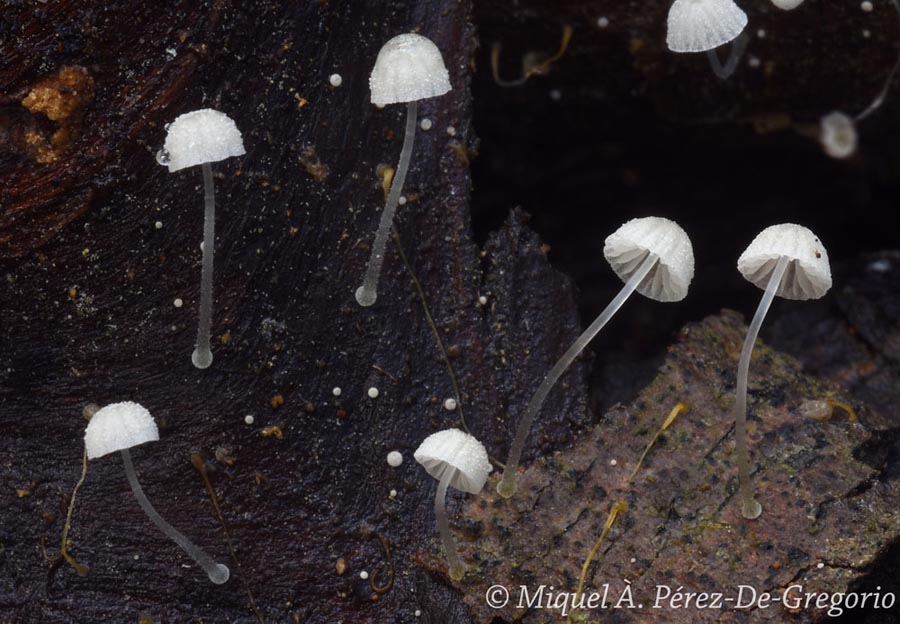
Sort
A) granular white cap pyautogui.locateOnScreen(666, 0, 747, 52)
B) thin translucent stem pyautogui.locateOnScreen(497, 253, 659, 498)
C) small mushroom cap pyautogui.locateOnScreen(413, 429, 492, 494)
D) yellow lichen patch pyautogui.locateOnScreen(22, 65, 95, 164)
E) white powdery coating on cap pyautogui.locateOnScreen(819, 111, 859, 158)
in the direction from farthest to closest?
1. white powdery coating on cap pyautogui.locateOnScreen(819, 111, 859, 158)
2. granular white cap pyautogui.locateOnScreen(666, 0, 747, 52)
3. thin translucent stem pyautogui.locateOnScreen(497, 253, 659, 498)
4. yellow lichen patch pyautogui.locateOnScreen(22, 65, 95, 164)
5. small mushroom cap pyautogui.locateOnScreen(413, 429, 492, 494)

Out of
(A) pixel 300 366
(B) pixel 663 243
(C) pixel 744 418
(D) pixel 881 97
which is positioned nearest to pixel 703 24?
(B) pixel 663 243

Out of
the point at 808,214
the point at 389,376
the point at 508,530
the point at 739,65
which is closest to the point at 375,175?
the point at 389,376

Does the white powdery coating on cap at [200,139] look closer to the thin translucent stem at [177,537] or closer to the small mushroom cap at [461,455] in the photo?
the thin translucent stem at [177,537]

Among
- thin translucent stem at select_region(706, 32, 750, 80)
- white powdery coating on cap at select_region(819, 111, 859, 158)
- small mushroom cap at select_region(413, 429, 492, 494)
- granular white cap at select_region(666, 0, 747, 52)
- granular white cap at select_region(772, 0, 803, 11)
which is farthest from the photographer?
white powdery coating on cap at select_region(819, 111, 859, 158)

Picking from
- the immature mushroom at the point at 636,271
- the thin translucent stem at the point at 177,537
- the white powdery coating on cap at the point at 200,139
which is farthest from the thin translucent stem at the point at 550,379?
the white powdery coating on cap at the point at 200,139

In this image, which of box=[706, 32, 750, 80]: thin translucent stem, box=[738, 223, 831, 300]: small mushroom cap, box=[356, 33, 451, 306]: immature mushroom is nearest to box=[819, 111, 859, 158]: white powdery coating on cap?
box=[706, 32, 750, 80]: thin translucent stem

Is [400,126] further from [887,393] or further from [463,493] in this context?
[887,393]

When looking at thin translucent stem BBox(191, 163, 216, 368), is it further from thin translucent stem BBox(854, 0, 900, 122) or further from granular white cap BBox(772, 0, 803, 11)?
thin translucent stem BBox(854, 0, 900, 122)
